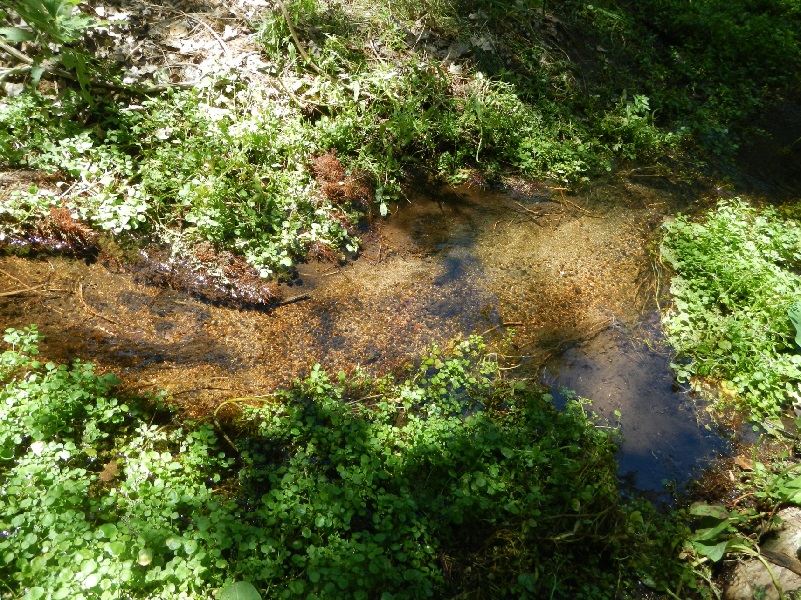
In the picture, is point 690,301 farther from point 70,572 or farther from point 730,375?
point 70,572

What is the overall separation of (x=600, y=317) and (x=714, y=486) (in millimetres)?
1598

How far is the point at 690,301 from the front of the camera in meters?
4.79

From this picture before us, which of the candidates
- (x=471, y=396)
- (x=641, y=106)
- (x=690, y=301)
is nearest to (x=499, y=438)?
(x=471, y=396)

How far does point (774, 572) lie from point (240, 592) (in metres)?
3.02

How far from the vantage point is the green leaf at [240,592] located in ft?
7.92

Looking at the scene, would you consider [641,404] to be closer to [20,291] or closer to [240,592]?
[240,592]

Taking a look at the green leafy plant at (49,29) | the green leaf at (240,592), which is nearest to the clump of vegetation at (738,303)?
the green leaf at (240,592)

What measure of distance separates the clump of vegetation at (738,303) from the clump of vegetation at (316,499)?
1.37 metres

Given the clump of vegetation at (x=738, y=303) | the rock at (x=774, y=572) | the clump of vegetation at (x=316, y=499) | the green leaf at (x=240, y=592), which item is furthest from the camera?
the clump of vegetation at (x=738, y=303)

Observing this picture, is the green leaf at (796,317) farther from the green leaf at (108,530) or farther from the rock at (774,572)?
the green leaf at (108,530)

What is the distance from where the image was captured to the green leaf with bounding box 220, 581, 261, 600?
7.92ft

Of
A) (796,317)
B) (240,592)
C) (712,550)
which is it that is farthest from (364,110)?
(712,550)

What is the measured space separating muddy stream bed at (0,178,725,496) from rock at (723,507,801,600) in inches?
23.4

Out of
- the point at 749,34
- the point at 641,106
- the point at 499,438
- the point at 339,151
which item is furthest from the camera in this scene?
the point at 749,34
